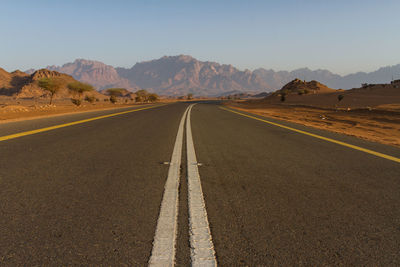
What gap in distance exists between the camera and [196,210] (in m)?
2.30

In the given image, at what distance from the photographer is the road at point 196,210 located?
168 centimetres

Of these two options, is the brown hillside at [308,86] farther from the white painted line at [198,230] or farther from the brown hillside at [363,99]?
the white painted line at [198,230]

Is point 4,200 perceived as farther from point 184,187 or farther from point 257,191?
point 257,191

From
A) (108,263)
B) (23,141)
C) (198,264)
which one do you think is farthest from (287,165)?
(23,141)

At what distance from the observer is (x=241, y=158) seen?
458 centimetres

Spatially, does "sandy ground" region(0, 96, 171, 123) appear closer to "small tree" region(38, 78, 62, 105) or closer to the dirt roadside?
the dirt roadside

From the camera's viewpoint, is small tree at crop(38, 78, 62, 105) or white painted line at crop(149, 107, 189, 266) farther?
small tree at crop(38, 78, 62, 105)

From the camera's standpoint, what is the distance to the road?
5.53ft

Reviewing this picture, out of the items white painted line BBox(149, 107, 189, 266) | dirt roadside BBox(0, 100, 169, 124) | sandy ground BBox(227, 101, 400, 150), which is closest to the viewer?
white painted line BBox(149, 107, 189, 266)

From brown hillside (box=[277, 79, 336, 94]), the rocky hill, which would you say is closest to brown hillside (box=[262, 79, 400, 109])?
brown hillside (box=[277, 79, 336, 94])

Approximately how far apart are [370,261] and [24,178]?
3.63m

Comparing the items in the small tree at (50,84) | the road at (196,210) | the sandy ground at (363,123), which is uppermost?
the small tree at (50,84)

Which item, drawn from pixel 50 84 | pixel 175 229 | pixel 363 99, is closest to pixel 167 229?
pixel 175 229

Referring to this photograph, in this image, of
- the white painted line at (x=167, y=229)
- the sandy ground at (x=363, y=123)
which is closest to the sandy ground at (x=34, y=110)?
the white painted line at (x=167, y=229)
